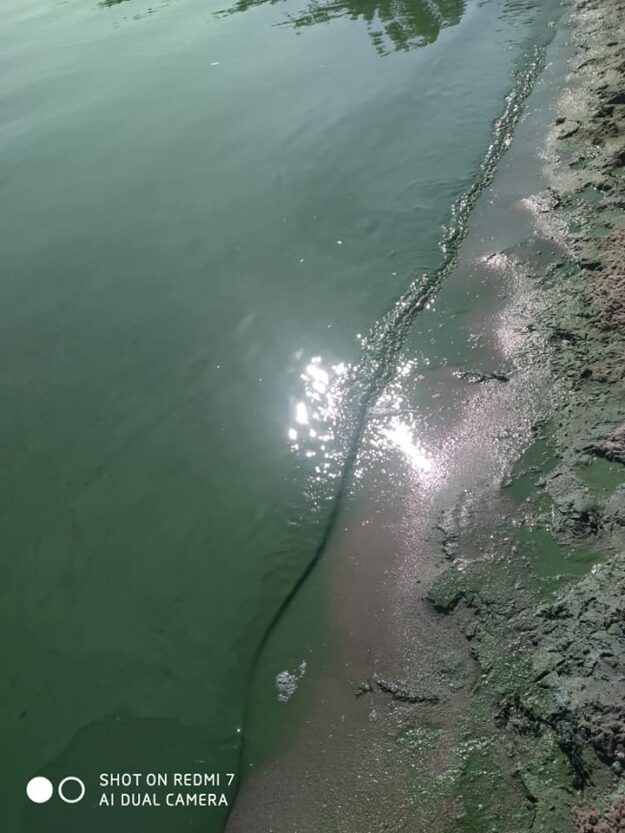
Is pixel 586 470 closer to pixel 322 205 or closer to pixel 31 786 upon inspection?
pixel 31 786

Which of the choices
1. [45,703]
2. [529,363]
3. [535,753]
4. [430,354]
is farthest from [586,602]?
[45,703]

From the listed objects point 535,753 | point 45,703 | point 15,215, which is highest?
point 15,215

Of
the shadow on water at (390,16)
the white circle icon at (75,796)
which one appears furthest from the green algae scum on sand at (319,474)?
the shadow on water at (390,16)

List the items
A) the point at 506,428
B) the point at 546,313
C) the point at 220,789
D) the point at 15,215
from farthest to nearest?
the point at 15,215, the point at 546,313, the point at 506,428, the point at 220,789

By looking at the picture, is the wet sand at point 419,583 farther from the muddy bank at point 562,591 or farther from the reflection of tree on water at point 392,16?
the reflection of tree on water at point 392,16

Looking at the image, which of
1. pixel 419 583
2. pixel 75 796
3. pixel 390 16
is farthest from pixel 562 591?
pixel 390 16
